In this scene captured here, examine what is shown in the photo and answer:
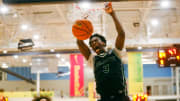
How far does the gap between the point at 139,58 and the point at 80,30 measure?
32.0ft

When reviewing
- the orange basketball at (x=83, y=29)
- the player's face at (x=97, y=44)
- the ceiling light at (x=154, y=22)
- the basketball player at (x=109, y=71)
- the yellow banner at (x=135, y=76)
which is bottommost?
the yellow banner at (x=135, y=76)

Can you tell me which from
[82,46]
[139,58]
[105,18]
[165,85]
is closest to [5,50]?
[105,18]

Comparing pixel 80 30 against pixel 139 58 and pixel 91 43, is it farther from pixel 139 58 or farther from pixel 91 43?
pixel 139 58

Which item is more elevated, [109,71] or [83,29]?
[83,29]

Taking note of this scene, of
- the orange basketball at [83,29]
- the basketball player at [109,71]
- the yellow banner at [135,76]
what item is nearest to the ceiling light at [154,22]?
the yellow banner at [135,76]

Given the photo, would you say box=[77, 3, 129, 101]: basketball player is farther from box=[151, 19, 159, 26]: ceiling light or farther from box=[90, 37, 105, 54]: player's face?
box=[151, 19, 159, 26]: ceiling light

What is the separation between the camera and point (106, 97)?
2223 mm

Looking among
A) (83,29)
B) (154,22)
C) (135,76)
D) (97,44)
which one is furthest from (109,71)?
(154,22)

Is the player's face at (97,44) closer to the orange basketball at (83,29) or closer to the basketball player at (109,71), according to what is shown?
the basketball player at (109,71)

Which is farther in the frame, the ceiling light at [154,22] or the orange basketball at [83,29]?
the ceiling light at [154,22]

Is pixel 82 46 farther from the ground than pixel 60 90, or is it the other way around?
pixel 82 46

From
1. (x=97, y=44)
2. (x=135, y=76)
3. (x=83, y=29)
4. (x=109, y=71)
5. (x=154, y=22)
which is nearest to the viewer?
(x=109, y=71)

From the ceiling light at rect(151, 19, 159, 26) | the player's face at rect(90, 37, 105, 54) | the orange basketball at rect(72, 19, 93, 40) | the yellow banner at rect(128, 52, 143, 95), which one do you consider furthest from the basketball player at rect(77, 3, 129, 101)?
the ceiling light at rect(151, 19, 159, 26)

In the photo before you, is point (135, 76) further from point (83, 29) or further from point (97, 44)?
point (97, 44)
